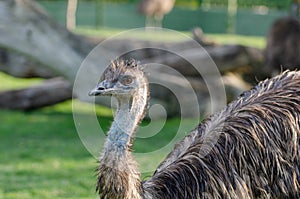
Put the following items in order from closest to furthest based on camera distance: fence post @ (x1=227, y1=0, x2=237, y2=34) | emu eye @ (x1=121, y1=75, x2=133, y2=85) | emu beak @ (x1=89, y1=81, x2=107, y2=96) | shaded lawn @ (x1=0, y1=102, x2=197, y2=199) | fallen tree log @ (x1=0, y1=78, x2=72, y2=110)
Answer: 1. emu beak @ (x1=89, y1=81, x2=107, y2=96)
2. emu eye @ (x1=121, y1=75, x2=133, y2=85)
3. shaded lawn @ (x1=0, y1=102, x2=197, y2=199)
4. fallen tree log @ (x1=0, y1=78, x2=72, y2=110)
5. fence post @ (x1=227, y1=0, x2=237, y2=34)

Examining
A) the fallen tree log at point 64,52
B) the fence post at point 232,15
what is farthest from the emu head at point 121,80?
the fence post at point 232,15

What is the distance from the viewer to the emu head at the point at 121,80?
12.7ft

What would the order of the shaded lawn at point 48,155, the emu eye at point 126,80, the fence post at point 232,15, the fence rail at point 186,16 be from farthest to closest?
the fence post at point 232,15 → the fence rail at point 186,16 → the shaded lawn at point 48,155 → the emu eye at point 126,80

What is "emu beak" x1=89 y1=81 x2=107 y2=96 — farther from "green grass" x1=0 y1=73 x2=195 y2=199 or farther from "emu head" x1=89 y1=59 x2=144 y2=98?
"green grass" x1=0 y1=73 x2=195 y2=199

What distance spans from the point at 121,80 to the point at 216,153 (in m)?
0.70

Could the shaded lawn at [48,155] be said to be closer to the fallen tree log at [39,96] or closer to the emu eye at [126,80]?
the fallen tree log at [39,96]

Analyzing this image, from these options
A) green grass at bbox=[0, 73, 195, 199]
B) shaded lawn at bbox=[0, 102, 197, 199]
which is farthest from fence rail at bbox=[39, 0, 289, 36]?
shaded lawn at bbox=[0, 102, 197, 199]

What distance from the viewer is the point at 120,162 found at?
3828 millimetres

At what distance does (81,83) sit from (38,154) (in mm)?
905

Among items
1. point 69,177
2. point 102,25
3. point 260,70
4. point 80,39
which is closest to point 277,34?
point 260,70

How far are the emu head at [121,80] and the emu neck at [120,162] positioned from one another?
4cm

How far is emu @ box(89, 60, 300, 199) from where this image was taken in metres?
3.85

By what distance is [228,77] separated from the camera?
401 inches

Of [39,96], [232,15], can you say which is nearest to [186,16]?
[232,15]
